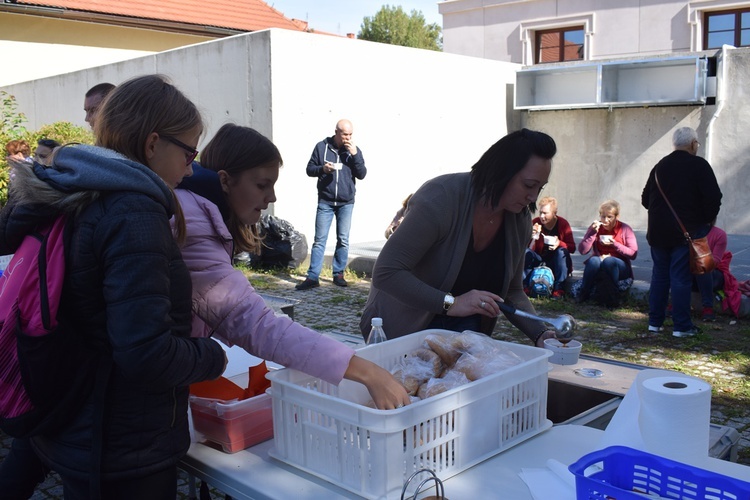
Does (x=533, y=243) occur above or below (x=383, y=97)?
below

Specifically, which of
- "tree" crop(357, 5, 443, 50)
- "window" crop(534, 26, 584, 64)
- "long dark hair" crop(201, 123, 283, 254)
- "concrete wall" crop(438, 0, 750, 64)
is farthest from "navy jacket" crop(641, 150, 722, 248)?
"tree" crop(357, 5, 443, 50)

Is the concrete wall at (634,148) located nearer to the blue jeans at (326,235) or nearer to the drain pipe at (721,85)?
the drain pipe at (721,85)

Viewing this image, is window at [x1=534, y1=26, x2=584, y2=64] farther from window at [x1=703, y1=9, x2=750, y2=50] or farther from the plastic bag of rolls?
the plastic bag of rolls

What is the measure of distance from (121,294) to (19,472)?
1.05 m

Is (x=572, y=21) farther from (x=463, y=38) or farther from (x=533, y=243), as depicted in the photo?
(x=533, y=243)

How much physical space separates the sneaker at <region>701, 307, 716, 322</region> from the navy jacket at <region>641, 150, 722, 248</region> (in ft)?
3.48

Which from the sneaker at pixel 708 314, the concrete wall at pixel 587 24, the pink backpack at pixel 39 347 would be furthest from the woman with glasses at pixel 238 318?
the concrete wall at pixel 587 24

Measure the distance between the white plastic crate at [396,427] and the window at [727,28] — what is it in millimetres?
20658

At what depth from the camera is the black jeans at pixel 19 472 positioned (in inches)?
83.4

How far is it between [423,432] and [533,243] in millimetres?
6298

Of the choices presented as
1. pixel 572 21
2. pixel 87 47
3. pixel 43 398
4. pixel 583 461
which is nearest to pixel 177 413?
pixel 43 398

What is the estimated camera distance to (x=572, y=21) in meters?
21.1

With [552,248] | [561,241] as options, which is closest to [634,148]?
[561,241]

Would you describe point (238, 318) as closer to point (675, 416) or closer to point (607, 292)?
point (675, 416)
